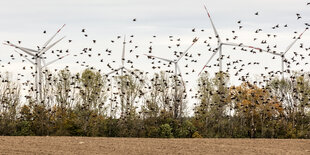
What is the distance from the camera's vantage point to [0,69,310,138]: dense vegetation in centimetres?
5822

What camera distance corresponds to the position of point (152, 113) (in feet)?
210

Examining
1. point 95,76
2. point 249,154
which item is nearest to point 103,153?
point 249,154

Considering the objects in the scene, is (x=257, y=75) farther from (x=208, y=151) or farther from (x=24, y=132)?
(x=208, y=151)

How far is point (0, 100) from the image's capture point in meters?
68.6

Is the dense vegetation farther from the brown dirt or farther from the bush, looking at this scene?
the brown dirt

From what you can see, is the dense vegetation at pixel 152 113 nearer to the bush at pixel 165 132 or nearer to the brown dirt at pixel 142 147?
the bush at pixel 165 132

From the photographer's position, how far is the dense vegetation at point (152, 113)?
5822 centimetres

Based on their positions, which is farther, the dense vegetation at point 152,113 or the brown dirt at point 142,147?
the dense vegetation at point 152,113

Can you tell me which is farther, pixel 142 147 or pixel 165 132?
pixel 165 132

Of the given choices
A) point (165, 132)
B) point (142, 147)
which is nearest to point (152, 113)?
point (165, 132)

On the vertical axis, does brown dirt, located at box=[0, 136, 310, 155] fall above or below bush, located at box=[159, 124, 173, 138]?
below

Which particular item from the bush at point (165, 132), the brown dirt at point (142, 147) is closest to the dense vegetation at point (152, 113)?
the bush at point (165, 132)

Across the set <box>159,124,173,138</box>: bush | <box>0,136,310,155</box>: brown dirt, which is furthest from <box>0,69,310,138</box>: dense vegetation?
<box>0,136,310,155</box>: brown dirt

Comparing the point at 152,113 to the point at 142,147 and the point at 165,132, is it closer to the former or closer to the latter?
the point at 165,132
